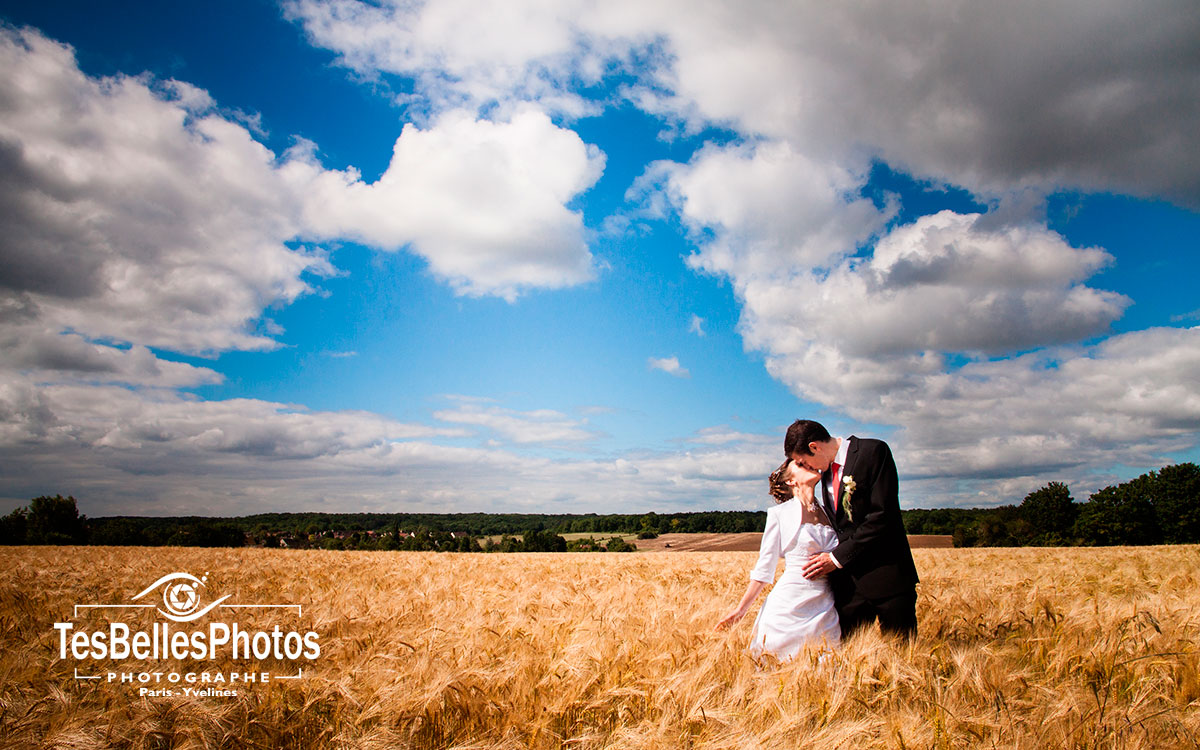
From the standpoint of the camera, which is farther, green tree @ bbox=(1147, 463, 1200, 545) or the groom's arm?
green tree @ bbox=(1147, 463, 1200, 545)

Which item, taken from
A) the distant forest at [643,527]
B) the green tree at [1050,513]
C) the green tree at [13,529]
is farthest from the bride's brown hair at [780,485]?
the green tree at [1050,513]

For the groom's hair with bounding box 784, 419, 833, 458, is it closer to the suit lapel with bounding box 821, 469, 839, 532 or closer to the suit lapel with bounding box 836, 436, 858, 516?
the suit lapel with bounding box 836, 436, 858, 516

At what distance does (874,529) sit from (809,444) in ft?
2.45

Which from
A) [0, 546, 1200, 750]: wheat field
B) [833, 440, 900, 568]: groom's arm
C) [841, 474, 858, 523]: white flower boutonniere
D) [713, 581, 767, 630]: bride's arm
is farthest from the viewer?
[713, 581, 767, 630]: bride's arm

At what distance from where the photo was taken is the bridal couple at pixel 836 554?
4.07 metres

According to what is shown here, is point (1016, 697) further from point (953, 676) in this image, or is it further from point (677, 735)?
point (677, 735)

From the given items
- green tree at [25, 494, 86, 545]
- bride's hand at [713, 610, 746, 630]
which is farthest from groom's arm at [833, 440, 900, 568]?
green tree at [25, 494, 86, 545]

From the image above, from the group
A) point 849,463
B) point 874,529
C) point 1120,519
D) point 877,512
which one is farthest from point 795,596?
point 1120,519

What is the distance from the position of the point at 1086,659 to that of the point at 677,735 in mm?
3226

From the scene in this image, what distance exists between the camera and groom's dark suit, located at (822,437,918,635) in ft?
13.2

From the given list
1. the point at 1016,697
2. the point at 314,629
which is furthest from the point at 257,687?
the point at 1016,697

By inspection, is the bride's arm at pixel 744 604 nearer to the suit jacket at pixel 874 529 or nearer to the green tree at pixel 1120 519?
the suit jacket at pixel 874 529

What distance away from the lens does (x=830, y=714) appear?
2.73m

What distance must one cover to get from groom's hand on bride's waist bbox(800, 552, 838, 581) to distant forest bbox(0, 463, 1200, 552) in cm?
3642
